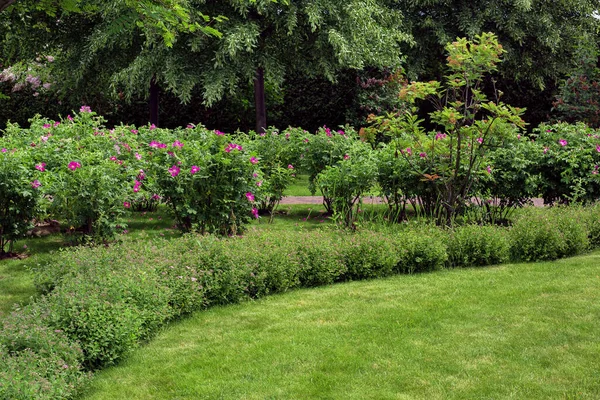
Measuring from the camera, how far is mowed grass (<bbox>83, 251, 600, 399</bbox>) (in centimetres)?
369

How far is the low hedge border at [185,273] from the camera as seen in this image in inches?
143

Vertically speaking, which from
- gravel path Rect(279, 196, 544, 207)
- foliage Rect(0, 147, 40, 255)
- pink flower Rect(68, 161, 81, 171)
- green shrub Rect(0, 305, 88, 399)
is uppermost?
pink flower Rect(68, 161, 81, 171)

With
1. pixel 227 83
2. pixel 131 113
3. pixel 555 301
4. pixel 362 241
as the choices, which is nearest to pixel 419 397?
pixel 555 301

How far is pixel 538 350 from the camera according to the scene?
4191mm

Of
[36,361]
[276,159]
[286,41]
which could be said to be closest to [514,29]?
[286,41]

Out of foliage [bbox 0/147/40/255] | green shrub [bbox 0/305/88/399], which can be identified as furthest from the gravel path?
green shrub [bbox 0/305/88/399]

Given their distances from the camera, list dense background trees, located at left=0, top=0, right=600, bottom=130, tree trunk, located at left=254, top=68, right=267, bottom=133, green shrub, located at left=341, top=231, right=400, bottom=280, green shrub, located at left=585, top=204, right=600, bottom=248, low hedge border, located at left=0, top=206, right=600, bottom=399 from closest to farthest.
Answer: low hedge border, located at left=0, top=206, right=600, bottom=399, green shrub, located at left=341, top=231, right=400, bottom=280, green shrub, located at left=585, top=204, right=600, bottom=248, dense background trees, located at left=0, top=0, right=600, bottom=130, tree trunk, located at left=254, top=68, right=267, bottom=133

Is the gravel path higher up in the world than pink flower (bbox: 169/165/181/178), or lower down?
lower down

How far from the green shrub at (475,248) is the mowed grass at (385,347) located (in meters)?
0.72

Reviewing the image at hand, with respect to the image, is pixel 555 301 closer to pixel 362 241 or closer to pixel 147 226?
pixel 362 241

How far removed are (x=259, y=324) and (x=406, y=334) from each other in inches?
42.8

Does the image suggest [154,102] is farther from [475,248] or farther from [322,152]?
[475,248]

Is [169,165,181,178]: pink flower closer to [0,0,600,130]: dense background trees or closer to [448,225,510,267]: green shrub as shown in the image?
[0,0,600,130]: dense background trees

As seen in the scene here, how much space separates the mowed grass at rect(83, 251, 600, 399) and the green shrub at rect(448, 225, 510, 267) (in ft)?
2.35
